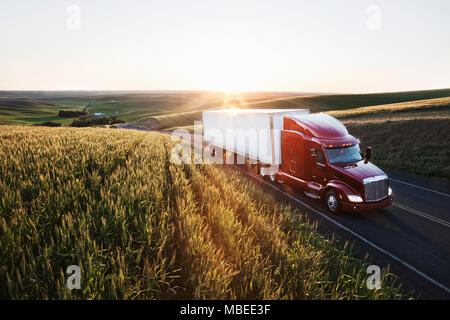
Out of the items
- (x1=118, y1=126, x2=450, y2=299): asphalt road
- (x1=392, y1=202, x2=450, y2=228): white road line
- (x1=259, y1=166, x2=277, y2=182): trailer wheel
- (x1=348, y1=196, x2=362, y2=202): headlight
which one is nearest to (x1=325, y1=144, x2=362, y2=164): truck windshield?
(x1=348, y1=196, x2=362, y2=202): headlight

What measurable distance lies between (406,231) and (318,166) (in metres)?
3.58

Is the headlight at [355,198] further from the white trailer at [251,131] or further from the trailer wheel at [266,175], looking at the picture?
the trailer wheel at [266,175]

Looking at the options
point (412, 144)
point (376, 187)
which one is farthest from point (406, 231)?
point (412, 144)

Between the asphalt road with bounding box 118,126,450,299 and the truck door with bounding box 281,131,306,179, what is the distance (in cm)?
115

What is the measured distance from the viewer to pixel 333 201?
360 inches

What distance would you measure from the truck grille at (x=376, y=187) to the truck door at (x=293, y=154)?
8.61 feet

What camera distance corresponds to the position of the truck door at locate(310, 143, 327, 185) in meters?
9.55

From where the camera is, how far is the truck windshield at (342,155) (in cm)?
945

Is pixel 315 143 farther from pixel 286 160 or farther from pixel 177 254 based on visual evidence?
pixel 177 254

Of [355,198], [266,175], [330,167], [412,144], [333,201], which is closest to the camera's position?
[355,198]

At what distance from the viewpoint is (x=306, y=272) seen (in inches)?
163

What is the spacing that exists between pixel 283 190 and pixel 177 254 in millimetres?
8676

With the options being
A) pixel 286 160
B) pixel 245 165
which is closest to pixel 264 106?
pixel 245 165

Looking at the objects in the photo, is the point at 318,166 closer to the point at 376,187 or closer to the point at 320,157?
the point at 320,157
